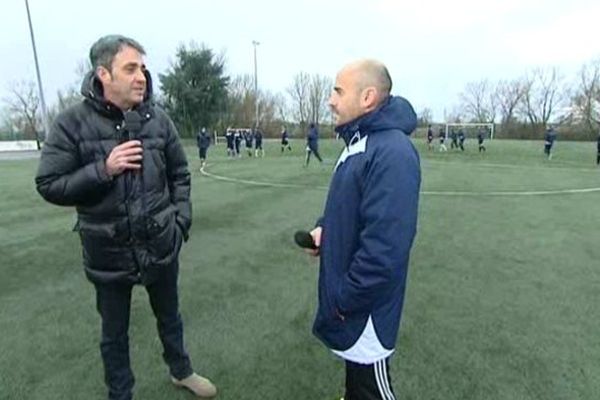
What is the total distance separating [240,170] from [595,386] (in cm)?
1644

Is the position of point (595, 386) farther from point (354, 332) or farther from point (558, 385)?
point (354, 332)

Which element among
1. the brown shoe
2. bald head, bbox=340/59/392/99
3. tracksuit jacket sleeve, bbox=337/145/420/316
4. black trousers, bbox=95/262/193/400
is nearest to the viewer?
tracksuit jacket sleeve, bbox=337/145/420/316

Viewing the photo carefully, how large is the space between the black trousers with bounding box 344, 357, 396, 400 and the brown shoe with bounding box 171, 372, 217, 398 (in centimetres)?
121

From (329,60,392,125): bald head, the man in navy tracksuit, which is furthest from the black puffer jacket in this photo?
(329,60,392,125): bald head

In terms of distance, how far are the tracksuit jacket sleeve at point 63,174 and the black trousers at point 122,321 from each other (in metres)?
0.54

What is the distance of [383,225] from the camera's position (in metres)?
1.82

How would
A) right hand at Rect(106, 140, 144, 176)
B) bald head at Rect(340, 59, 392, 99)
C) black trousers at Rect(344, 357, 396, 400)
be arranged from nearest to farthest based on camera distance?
bald head at Rect(340, 59, 392, 99) < black trousers at Rect(344, 357, 396, 400) < right hand at Rect(106, 140, 144, 176)

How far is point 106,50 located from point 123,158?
0.53m

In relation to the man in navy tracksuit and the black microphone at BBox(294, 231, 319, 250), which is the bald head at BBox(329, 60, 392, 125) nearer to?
the man in navy tracksuit

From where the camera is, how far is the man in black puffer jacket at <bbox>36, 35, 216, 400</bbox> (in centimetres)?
232

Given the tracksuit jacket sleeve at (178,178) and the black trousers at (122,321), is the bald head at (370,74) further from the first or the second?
the black trousers at (122,321)

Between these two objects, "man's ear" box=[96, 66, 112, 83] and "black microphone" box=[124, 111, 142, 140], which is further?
"black microphone" box=[124, 111, 142, 140]

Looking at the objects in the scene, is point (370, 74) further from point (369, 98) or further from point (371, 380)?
point (371, 380)

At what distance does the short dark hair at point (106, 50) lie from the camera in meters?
2.30
